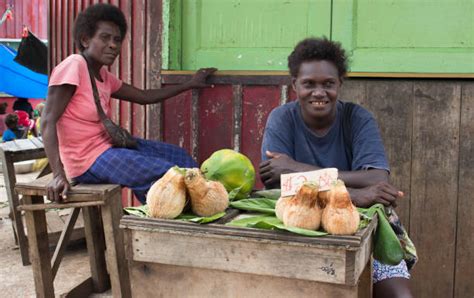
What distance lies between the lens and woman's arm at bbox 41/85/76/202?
313 centimetres

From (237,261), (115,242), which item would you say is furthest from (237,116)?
(237,261)

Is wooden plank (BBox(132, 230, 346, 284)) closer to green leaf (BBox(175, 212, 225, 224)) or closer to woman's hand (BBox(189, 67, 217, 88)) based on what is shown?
→ green leaf (BBox(175, 212, 225, 224))

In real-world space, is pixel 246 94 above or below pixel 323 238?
above

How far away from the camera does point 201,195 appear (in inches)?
74.2

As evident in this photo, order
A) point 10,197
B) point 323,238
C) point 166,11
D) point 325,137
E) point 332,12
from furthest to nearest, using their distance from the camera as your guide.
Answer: point 10,197 < point 166,11 < point 332,12 < point 325,137 < point 323,238

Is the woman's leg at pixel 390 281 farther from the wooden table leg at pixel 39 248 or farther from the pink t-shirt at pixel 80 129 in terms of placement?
the wooden table leg at pixel 39 248

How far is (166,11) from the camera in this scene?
4.11 meters

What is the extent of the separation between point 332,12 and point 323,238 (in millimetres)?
2424

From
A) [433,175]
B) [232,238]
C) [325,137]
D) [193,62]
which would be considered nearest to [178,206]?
[232,238]

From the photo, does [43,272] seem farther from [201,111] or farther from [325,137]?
[325,137]

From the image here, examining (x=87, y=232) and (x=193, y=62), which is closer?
(x=87, y=232)

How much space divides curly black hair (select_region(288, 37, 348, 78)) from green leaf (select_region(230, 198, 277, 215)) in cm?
76

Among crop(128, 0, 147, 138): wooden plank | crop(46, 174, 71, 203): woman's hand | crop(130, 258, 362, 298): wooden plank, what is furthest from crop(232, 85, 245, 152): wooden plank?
crop(130, 258, 362, 298): wooden plank

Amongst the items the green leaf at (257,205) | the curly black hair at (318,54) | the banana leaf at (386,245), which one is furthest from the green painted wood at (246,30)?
the banana leaf at (386,245)
